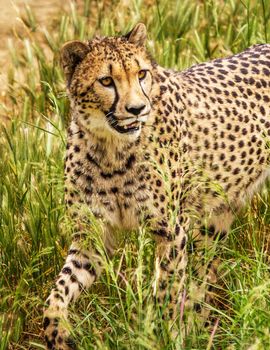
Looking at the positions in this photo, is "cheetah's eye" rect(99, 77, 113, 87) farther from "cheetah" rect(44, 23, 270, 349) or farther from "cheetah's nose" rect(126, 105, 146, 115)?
"cheetah's nose" rect(126, 105, 146, 115)

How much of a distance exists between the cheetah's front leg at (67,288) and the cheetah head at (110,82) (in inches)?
16.8

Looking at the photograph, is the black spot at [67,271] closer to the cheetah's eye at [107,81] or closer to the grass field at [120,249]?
the grass field at [120,249]

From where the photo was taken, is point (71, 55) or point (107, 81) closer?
point (107, 81)

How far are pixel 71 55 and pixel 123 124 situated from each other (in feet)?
1.12

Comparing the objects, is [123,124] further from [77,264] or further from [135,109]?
[77,264]

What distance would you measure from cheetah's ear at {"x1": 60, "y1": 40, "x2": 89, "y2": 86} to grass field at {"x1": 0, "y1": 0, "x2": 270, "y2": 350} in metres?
0.23

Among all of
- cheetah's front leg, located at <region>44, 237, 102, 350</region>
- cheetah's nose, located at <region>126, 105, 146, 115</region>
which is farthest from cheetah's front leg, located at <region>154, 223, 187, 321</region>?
cheetah's nose, located at <region>126, 105, 146, 115</region>

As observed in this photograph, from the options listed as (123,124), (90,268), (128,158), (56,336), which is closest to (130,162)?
(128,158)

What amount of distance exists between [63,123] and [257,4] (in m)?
1.30

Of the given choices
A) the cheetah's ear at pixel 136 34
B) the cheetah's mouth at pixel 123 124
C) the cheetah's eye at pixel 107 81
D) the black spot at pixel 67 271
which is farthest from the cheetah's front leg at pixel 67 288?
the cheetah's ear at pixel 136 34

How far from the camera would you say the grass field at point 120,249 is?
329cm

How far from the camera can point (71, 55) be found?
3795 millimetres

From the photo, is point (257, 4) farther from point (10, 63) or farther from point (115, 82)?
point (115, 82)

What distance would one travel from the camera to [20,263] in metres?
4.30
